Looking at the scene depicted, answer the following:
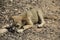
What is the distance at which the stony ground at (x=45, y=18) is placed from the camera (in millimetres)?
5461

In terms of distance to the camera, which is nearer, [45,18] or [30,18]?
[30,18]

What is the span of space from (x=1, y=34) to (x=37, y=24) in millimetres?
1118

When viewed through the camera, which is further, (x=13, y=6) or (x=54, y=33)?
(x=13, y=6)

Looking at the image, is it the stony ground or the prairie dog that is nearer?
the stony ground

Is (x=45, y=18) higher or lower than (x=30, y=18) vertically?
Result: lower

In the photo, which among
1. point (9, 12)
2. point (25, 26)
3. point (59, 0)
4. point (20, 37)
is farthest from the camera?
point (59, 0)

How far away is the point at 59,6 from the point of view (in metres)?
7.55

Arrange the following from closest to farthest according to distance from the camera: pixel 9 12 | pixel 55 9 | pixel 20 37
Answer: pixel 20 37 < pixel 9 12 < pixel 55 9

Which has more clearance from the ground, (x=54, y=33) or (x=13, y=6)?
(x=13, y=6)

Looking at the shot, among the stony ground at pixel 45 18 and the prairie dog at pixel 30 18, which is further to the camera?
the prairie dog at pixel 30 18

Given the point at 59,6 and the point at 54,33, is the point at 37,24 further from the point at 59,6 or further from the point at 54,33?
the point at 59,6

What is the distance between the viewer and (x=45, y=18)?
21.6ft

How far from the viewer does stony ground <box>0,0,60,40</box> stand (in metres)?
5.46

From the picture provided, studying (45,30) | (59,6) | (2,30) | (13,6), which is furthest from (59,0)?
(2,30)
